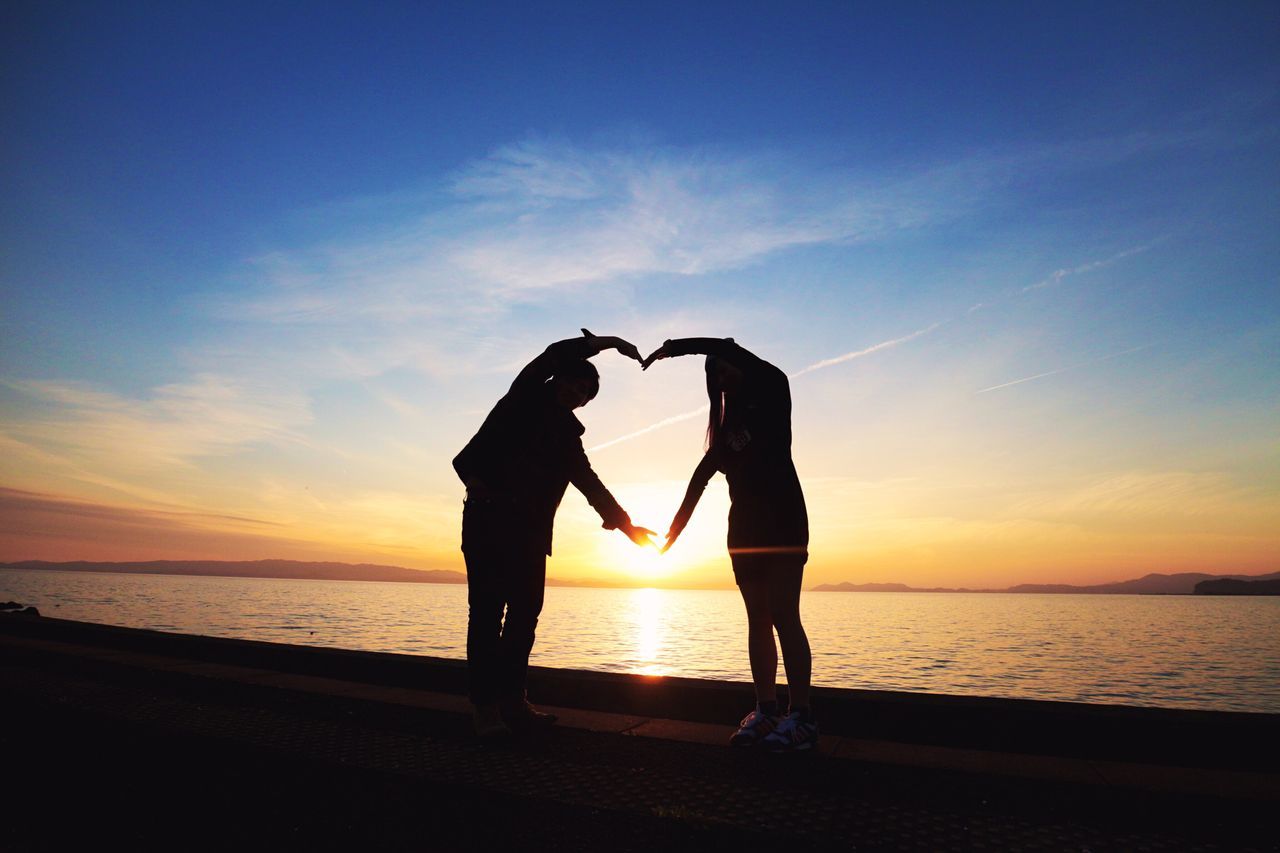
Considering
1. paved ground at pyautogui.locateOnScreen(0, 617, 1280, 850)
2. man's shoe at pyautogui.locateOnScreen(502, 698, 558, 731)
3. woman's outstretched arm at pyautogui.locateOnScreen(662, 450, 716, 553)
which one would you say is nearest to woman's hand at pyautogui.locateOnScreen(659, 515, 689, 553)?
woman's outstretched arm at pyautogui.locateOnScreen(662, 450, 716, 553)

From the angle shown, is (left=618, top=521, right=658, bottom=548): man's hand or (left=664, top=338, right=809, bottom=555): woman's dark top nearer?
(left=664, top=338, right=809, bottom=555): woman's dark top

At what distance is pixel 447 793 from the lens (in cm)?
283

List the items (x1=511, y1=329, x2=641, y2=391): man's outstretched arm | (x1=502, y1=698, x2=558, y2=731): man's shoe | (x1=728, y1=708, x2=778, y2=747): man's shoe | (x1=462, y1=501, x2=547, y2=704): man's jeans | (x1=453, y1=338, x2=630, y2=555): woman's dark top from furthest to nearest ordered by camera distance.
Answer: (x1=511, y1=329, x2=641, y2=391): man's outstretched arm → (x1=453, y1=338, x2=630, y2=555): woman's dark top → (x1=462, y1=501, x2=547, y2=704): man's jeans → (x1=502, y1=698, x2=558, y2=731): man's shoe → (x1=728, y1=708, x2=778, y2=747): man's shoe

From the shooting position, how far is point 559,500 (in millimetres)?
4680

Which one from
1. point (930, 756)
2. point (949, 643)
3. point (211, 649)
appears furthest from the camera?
point (949, 643)

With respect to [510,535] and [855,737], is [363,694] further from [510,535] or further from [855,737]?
[855,737]

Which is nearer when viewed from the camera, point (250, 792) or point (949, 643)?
point (250, 792)

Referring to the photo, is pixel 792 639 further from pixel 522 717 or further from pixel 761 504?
pixel 522 717

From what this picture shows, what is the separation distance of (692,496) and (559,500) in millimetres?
841

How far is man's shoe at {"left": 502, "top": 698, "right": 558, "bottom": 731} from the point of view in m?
4.10

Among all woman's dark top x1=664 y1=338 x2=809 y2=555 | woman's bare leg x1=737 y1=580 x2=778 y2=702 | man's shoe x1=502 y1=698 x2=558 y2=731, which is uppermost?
woman's dark top x1=664 y1=338 x2=809 y2=555

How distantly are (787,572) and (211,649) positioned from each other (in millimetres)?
6023

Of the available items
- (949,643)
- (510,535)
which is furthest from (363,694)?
(949,643)

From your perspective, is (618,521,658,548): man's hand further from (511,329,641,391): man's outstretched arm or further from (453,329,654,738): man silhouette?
(511,329,641,391): man's outstretched arm
